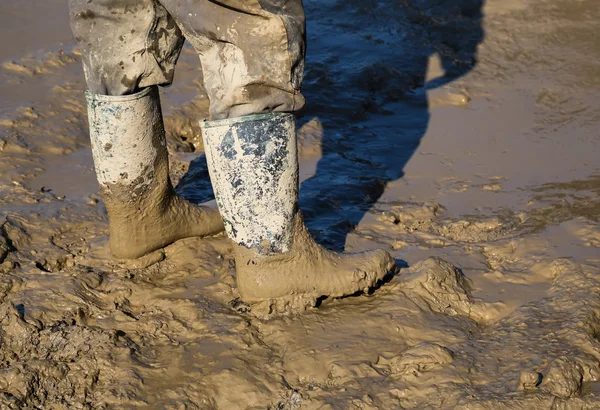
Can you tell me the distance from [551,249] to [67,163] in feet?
6.71

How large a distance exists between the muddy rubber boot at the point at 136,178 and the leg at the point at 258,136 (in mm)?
407

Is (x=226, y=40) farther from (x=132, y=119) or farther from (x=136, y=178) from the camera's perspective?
(x=136, y=178)

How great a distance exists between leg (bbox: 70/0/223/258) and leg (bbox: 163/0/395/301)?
0.29 m

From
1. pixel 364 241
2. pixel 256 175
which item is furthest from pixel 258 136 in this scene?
pixel 364 241

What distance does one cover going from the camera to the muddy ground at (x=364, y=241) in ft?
6.93

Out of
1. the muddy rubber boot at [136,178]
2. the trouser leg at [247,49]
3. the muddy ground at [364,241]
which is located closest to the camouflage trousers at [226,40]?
the trouser leg at [247,49]

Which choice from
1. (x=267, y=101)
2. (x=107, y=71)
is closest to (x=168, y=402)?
(x=267, y=101)

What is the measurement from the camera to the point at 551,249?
273 centimetres

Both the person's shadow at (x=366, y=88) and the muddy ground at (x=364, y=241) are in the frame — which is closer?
the muddy ground at (x=364, y=241)

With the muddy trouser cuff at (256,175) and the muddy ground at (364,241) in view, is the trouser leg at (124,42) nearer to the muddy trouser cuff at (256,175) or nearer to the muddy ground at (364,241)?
the muddy trouser cuff at (256,175)

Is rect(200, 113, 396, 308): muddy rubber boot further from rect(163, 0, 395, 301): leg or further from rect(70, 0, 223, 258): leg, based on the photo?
rect(70, 0, 223, 258): leg

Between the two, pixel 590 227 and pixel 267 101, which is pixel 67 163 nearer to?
pixel 267 101

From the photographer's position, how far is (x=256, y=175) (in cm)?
222

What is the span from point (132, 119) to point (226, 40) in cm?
54
